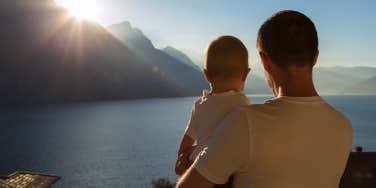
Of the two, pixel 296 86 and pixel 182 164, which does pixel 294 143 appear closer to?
pixel 296 86

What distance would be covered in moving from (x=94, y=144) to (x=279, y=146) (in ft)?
374

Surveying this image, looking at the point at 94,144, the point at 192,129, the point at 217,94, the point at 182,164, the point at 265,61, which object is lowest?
the point at 94,144

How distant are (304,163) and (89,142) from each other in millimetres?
117687

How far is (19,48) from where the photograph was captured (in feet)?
639

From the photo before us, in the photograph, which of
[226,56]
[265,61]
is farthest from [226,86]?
[265,61]

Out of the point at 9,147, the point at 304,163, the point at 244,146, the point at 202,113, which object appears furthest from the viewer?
the point at 9,147

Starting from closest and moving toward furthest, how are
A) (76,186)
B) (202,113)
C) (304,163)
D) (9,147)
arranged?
(304,163) < (202,113) < (76,186) < (9,147)

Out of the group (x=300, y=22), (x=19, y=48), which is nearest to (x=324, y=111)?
(x=300, y=22)

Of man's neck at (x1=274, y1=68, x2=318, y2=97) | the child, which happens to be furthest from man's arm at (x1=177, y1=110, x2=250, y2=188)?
the child

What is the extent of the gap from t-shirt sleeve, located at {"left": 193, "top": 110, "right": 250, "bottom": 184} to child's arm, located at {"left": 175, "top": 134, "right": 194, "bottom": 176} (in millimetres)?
575

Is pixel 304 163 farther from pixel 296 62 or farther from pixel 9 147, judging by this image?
pixel 9 147

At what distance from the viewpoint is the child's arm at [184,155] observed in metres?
1.86

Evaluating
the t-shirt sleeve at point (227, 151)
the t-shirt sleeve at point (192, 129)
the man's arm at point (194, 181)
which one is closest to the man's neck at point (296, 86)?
the t-shirt sleeve at point (227, 151)

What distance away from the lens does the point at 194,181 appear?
4.29 feet
